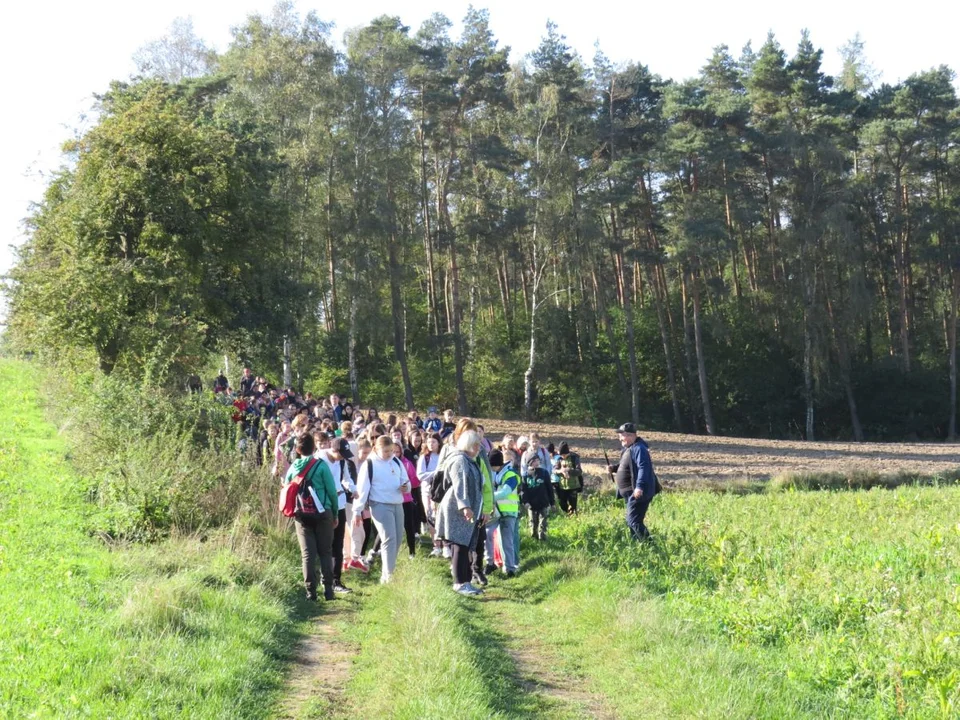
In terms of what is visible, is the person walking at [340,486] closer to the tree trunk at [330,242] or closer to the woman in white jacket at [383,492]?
the woman in white jacket at [383,492]

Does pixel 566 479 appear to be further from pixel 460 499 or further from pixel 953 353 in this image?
pixel 953 353

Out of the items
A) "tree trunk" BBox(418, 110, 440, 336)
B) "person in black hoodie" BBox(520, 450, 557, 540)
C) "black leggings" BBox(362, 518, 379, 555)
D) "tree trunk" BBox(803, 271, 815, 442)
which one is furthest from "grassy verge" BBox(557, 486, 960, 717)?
"tree trunk" BBox(803, 271, 815, 442)

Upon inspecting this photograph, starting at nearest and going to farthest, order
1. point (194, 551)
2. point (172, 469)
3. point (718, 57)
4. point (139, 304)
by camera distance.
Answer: point (194, 551) → point (172, 469) → point (139, 304) → point (718, 57)

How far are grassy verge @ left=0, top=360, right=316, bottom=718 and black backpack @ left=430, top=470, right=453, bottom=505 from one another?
72.7 inches

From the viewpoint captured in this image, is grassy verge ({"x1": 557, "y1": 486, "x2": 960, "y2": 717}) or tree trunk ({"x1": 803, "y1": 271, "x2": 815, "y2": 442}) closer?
grassy verge ({"x1": 557, "y1": 486, "x2": 960, "y2": 717})

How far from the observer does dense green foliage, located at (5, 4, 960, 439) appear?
127ft

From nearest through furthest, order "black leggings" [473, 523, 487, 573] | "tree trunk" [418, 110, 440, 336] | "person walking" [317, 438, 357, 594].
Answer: "person walking" [317, 438, 357, 594] < "black leggings" [473, 523, 487, 573] < "tree trunk" [418, 110, 440, 336]

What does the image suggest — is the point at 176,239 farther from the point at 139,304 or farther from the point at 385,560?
the point at 385,560

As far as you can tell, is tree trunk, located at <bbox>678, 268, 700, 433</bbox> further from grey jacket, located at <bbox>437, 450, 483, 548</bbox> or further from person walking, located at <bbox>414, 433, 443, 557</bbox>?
grey jacket, located at <bbox>437, 450, 483, 548</bbox>

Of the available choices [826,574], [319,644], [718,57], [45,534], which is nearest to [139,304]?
[45,534]

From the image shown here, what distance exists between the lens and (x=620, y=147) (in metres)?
43.9

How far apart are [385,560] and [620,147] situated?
3573cm

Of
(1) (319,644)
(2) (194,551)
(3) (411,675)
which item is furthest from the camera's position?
(2) (194,551)

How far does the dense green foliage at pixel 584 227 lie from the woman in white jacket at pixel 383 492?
1837cm
